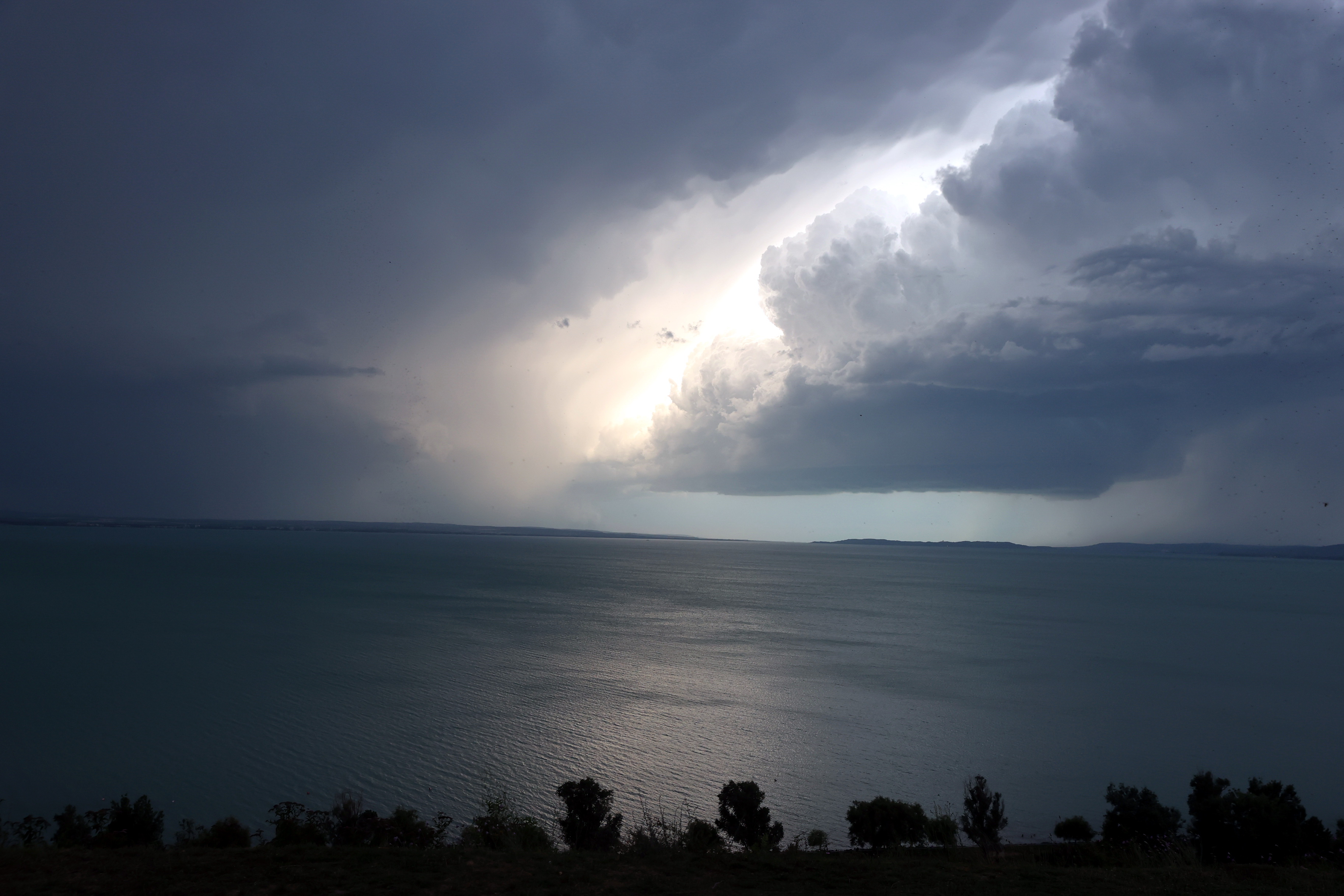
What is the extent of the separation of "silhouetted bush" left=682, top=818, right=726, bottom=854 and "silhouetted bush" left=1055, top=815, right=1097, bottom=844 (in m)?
10.9

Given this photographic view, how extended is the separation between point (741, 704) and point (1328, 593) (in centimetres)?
14754

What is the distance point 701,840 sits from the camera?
13.2 m

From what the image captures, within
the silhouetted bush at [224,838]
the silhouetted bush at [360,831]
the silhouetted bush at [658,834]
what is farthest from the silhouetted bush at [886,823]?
the silhouetted bush at [224,838]

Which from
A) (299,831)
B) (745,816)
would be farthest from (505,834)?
(745,816)

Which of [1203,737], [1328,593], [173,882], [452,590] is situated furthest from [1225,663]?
[1328,593]

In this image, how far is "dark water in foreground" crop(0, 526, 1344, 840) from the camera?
2672 centimetres

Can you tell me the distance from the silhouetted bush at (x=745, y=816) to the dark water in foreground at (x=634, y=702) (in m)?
5.72

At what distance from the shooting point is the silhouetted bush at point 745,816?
18500mm

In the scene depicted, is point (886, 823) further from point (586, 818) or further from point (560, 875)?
point (560, 875)

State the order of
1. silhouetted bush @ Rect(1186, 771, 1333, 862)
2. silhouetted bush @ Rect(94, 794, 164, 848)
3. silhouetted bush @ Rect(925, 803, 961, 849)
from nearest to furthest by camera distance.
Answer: silhouetted bush @ Rect(94, 794, 164, 848) < silhouetted bush @ Rect(1186, 771, 1333, 862) < silhouetted bush @ Rect(925, 803, 961, 849)

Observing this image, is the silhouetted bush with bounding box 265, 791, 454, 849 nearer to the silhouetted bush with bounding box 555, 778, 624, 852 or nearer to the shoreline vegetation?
the shoreline vegetation

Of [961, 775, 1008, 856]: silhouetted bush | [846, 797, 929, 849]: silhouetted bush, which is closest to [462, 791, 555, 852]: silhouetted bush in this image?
[846, 797, 929, 849]: silhouetted bush

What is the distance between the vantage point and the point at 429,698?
124ft

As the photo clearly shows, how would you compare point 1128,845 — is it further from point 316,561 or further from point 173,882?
point 316,561
